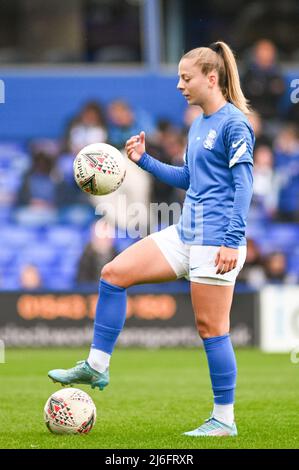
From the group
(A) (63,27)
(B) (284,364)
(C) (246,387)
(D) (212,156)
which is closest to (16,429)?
(D) (212,156)

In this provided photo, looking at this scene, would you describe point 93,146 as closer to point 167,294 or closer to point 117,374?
point 117,374

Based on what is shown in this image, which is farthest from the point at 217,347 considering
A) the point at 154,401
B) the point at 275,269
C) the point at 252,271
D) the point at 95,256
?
the point at 275,269

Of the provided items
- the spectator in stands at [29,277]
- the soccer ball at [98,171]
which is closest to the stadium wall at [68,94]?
the spectator in stands at [29,277]

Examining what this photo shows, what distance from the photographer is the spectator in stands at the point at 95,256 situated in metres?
14.0

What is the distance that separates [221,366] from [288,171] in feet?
31.0

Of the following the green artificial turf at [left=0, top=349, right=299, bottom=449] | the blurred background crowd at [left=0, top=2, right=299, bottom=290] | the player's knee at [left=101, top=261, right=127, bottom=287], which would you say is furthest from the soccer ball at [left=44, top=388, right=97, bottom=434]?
the blurred background crowd at [left=0, top=2, right=299, bottom=290]

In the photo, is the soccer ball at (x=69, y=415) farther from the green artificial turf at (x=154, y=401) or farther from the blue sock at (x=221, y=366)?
the blue sock at (x=221, y=366)

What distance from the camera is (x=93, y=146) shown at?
6.44m

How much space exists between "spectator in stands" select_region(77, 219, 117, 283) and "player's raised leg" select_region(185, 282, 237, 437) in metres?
7.84

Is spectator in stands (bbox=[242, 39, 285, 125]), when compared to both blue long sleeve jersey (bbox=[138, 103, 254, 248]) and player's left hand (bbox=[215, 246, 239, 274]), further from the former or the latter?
player's left hand (bbox=[215, 246, 239, 274])

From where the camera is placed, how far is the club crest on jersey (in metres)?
6.10

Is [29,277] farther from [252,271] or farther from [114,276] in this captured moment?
[114,276]

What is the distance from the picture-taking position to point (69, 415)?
6262mm
